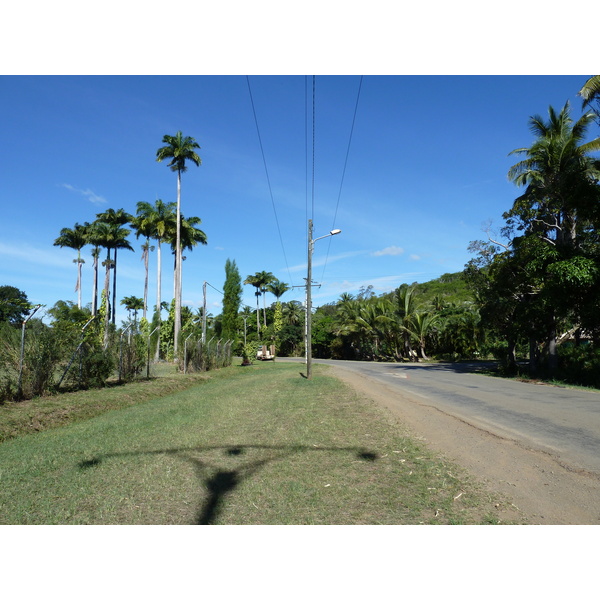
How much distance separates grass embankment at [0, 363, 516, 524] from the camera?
13.4 feet

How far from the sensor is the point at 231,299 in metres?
49.8

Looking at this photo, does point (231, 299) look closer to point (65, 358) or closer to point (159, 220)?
point (159, 220)

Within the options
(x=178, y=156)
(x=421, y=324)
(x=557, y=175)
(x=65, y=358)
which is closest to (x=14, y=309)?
(x=65, y=358)

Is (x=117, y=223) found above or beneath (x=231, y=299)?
above

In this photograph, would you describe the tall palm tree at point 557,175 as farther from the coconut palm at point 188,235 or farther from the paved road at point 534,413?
the coconut palm at point 188,235

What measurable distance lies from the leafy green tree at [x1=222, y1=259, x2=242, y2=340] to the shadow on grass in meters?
41.9

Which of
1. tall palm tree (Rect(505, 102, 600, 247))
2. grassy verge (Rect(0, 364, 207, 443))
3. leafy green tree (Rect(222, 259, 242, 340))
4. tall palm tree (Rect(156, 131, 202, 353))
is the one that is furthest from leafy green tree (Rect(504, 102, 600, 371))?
leafy green tree (Rect(222, 259, 242, 340))

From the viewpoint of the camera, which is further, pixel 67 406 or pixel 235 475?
pixel 67 406

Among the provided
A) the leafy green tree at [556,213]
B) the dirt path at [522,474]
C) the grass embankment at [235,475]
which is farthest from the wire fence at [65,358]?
the leafy green tree at [556,213]

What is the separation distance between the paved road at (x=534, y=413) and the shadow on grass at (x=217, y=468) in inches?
110

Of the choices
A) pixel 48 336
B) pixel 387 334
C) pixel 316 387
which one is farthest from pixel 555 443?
pixel 387 334

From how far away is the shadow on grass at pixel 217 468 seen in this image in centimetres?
431

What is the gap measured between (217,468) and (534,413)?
23.9 ft

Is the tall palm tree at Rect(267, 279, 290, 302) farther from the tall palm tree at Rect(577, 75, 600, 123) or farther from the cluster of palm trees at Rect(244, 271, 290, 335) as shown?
the tall palm tree at Rect(577, 75, 600, 123)
